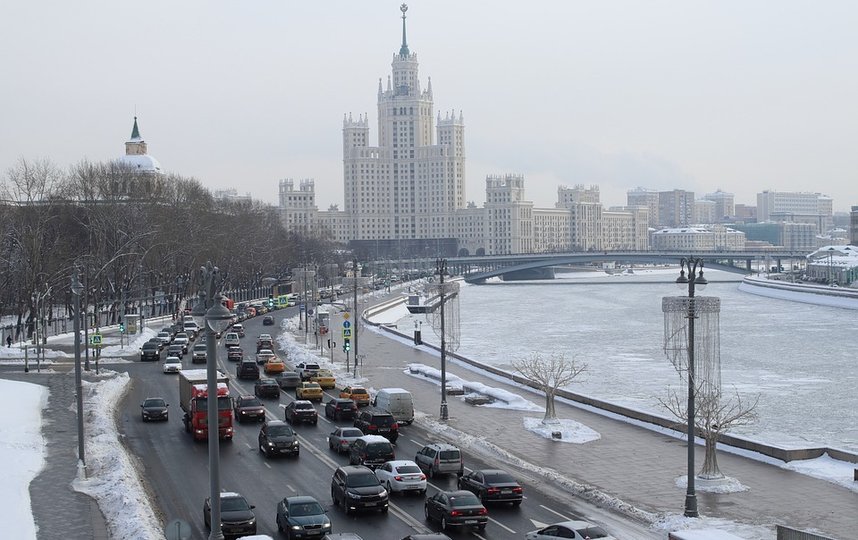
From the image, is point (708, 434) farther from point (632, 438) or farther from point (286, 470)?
point (286, 470)

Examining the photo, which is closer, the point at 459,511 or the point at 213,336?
the point at 213,336

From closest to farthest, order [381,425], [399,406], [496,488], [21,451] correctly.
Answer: [496,488] < [21,451] < [381,425] < [399,406]

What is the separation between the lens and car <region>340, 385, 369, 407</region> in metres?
36.0

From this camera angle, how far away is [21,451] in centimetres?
2602

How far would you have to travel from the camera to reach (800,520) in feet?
66.1

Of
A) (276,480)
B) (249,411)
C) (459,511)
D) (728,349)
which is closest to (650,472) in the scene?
(459,511)

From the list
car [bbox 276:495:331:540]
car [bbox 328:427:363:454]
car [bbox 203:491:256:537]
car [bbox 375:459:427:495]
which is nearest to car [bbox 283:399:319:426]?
car [bbox 328:427:363:454]

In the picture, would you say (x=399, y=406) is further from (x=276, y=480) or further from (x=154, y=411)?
(x=276, y=480)

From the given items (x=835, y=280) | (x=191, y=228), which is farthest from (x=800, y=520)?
(x=835, y=280)

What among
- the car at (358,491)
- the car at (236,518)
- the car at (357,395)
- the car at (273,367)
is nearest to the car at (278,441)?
the car at (358,491)

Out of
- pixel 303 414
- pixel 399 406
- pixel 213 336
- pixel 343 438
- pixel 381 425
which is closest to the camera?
pixel 213 336

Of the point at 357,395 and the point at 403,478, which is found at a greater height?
the point at 403,478

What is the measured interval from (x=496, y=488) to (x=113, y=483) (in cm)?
797

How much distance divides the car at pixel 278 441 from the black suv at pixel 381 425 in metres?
2.42
